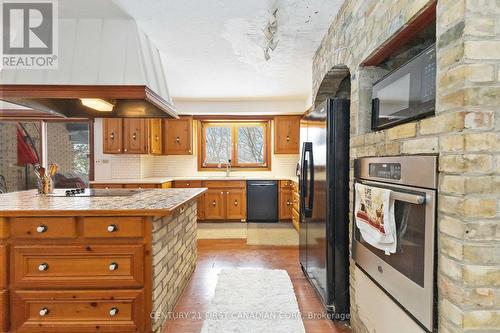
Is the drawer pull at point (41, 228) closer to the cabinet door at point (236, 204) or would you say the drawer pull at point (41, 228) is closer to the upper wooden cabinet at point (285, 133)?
the cabinet door at point (236, 204)

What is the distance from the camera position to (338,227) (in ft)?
7.23

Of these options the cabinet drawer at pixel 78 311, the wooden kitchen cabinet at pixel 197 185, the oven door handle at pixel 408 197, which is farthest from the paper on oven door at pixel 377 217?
the wooden kitchen cabinet at pixel 197 185

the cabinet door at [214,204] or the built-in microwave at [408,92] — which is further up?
the built-in microwave at [408,92]

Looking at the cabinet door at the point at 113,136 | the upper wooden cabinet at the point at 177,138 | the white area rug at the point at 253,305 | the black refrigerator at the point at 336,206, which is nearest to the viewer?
the white area rug at the point at 253,305

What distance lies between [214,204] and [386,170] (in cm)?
434

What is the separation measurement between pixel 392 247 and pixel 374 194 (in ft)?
0.93

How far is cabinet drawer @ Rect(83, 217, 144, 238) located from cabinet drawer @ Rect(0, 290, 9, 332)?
0.68 metres

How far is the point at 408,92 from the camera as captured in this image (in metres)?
1.36

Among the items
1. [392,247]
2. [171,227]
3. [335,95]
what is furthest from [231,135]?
[392,247]

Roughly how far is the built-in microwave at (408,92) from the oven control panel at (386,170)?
0.76 ft

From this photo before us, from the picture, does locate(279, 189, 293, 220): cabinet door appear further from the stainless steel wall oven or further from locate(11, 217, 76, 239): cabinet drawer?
locate(11, 217, 76, 239): cabinet drawer

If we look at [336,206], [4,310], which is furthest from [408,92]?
[4,310]

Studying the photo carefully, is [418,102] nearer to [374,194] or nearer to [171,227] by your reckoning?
[374,194]

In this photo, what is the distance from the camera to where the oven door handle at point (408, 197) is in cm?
116
